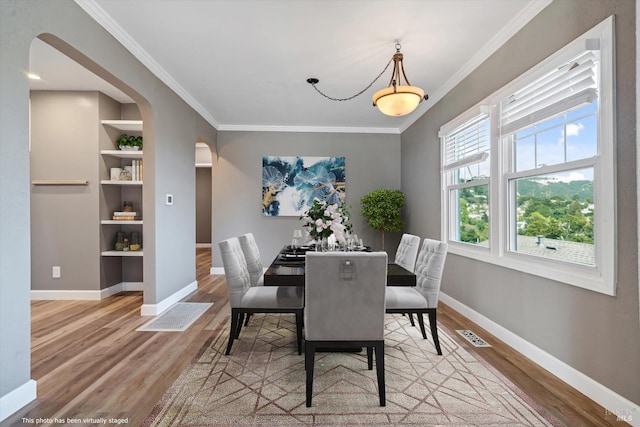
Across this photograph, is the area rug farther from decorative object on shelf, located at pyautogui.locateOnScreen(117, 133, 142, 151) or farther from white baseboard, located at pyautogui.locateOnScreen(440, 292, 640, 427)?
white baseboard, located at pyautogui.locateOnScreen(440, 292, 640, 427)

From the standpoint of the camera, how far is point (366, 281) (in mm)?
1897

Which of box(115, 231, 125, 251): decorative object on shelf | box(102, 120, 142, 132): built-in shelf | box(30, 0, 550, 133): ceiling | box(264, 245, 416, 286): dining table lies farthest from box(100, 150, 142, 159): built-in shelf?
box(264, 245, 416, 286): dining table

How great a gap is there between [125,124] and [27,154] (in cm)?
266

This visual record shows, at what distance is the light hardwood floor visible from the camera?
6.21 ft

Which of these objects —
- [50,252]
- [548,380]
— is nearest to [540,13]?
[548,380]

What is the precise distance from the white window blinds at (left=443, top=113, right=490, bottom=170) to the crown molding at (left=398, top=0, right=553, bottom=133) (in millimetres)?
534

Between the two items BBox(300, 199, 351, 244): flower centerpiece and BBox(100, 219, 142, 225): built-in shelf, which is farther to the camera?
BBox(100, 219, 142, 225): built-in shelf

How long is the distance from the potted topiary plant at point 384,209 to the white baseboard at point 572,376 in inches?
97.4

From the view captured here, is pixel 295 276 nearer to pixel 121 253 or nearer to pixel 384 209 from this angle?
pixel 121 253

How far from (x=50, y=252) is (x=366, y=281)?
4.43 metres

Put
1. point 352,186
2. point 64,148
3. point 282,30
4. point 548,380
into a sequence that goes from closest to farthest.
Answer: point 548,380, point 282,30, point 64,148, point 352,186

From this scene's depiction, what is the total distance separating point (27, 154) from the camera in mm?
1963

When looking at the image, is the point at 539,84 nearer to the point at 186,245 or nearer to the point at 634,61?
the point at 634,61

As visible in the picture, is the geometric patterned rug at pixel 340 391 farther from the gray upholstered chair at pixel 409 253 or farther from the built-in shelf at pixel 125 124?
the built-in shelf at pixel 125 124
